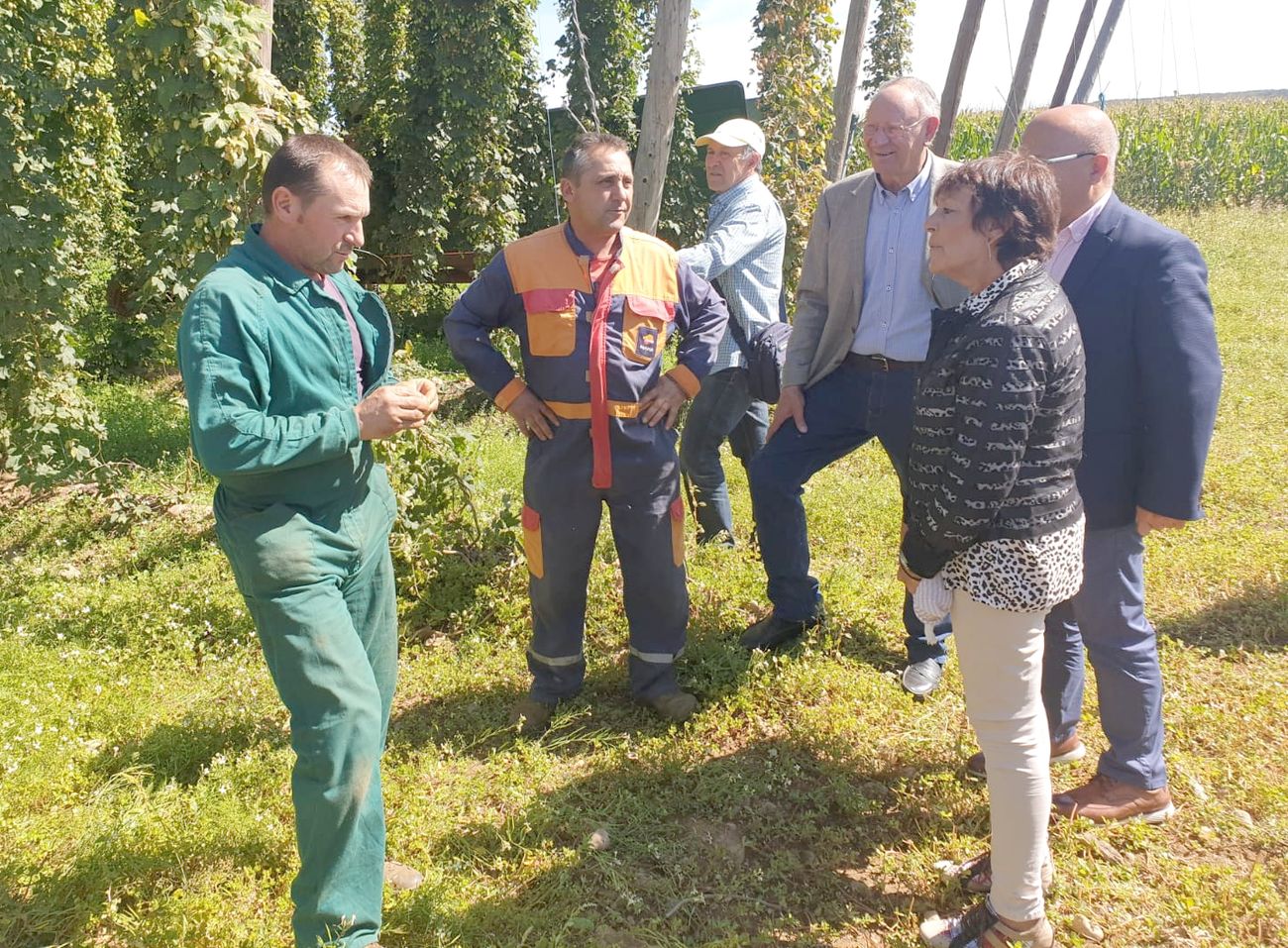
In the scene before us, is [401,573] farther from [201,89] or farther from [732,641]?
[201,89]

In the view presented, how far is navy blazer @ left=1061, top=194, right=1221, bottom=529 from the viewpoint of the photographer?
8.70 feet

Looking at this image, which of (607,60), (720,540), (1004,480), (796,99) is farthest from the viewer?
(607,60)

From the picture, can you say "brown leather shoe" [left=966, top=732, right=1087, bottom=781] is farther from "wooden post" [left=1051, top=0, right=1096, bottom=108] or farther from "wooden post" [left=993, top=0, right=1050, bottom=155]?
"wooden post" [left=1051, top=0, right=1096, bottom=108]

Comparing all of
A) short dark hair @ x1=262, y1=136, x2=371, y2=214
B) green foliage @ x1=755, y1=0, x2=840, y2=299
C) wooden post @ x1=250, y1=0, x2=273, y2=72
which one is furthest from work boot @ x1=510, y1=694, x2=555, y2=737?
green foliage @ x1=755, y1=0, x2=840, y2=299

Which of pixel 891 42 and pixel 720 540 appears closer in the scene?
pixel 720 540

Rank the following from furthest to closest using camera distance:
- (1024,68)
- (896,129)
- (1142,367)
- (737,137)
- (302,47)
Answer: (302,47)
(1024,68)
(737,137)
(896,129)
(1142,367)

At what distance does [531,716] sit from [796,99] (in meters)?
5.85

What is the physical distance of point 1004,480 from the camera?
87.9 inches

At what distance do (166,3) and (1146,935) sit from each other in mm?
5521

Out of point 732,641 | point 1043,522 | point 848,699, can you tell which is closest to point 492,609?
point 732,641

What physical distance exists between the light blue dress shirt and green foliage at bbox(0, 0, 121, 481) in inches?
167

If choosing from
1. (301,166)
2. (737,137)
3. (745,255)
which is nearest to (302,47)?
(737,137)

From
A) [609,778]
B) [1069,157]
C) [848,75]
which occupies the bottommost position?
[609,778]

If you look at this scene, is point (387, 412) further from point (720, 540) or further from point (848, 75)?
point (848, 75)
